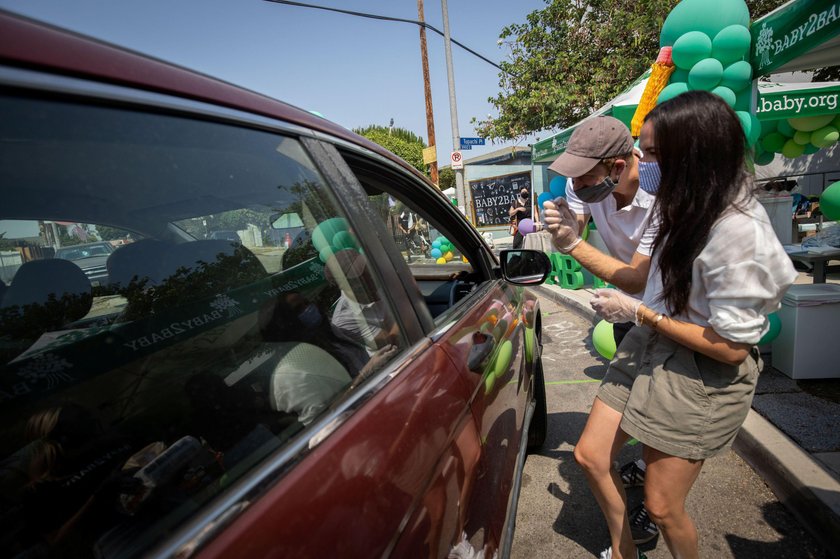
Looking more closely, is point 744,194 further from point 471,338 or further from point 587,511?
point 587,511

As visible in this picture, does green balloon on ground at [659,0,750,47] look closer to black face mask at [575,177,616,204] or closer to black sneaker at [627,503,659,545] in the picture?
black face mask at [575,177,616,204]

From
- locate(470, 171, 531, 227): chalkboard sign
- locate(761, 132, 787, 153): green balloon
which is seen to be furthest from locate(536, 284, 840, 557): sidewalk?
locate(470, 171, 531, 227): chalkboard sign

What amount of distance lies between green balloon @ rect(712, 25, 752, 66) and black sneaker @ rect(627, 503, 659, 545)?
4.59m

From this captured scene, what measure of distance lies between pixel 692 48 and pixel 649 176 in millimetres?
3798

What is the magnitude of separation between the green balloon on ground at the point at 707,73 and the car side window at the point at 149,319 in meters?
5.10

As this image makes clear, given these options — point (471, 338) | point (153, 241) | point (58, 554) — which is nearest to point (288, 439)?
point (58, 554)

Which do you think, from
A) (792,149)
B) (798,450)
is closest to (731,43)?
(798,450)

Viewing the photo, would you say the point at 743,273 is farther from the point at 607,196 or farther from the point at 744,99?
the point at 744,99

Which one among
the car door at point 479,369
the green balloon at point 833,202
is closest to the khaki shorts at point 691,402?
the car door at point 479,369

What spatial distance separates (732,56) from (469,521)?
5404 millimetres

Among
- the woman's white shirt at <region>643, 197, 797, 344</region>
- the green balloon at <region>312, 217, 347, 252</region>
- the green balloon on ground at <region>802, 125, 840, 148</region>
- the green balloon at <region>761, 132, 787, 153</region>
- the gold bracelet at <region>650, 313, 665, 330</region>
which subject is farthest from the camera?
the green balloon at <region>761, 132, 787, 153</region>

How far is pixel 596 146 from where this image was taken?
2.03 meters

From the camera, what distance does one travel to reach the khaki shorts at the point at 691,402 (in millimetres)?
1540

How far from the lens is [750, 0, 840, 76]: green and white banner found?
3.54 metres
